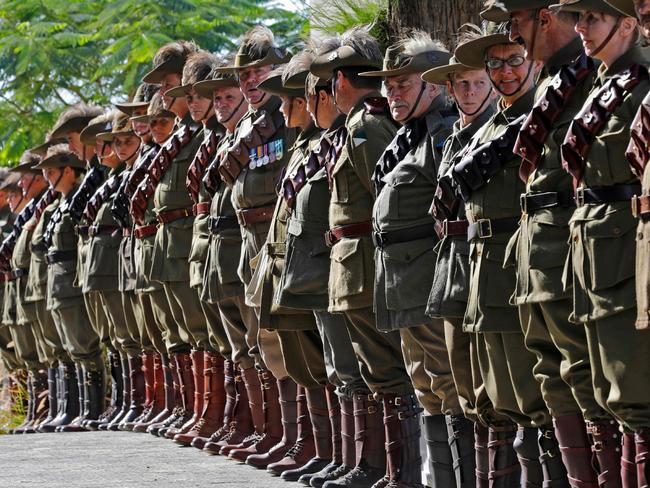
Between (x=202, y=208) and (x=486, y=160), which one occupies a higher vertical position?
(x=202, y=208)

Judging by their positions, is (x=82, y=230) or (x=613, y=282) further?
(x=82, y=230)

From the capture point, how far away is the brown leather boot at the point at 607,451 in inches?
203

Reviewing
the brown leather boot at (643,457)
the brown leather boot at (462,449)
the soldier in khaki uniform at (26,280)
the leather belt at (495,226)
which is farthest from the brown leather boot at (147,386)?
the brown leather boot at (643,457)

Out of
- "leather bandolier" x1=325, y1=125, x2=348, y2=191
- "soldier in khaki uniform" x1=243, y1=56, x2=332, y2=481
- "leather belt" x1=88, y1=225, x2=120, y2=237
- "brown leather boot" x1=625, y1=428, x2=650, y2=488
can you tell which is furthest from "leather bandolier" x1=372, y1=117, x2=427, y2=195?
"leather belt" x1=88, y1=225, x2=120, y2=237

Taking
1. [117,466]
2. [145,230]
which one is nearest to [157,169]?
[145,230]

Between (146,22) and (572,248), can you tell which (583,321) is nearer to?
(572,248)

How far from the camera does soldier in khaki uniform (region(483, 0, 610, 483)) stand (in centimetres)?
530

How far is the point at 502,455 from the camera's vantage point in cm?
589

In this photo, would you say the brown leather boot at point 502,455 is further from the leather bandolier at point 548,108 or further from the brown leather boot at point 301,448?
the brown leather boot at point 301,448

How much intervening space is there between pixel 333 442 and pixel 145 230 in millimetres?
3297

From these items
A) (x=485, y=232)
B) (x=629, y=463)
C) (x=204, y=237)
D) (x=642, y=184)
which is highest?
(x=204, y=237)

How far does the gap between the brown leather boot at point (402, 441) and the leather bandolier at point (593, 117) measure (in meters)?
1.99

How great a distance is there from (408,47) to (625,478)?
2.40m

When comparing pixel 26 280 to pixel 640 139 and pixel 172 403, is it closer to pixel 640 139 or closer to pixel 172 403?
pixel 172 403
